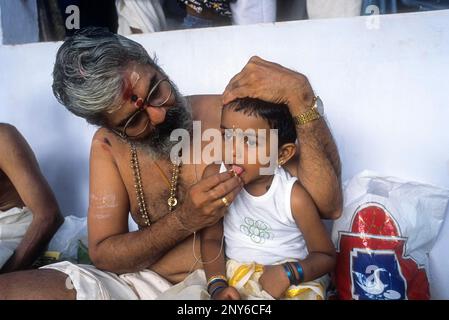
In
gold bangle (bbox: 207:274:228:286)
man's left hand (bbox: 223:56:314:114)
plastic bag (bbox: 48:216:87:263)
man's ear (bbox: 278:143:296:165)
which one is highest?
man's left hand (bbox: 223:56:314:114)

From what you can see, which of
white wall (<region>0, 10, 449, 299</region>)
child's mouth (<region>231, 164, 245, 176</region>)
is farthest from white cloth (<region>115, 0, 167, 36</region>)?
child's mouth (<region>231, 164, 245, 176</region>)

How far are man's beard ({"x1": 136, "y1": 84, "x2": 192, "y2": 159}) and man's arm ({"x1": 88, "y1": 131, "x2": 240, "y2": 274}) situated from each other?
0.11 metres

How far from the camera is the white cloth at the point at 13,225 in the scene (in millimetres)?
1483

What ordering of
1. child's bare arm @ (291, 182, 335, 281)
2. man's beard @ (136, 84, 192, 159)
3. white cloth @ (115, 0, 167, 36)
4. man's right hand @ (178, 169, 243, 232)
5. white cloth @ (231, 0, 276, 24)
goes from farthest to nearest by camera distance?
white cloth @ (115, 0, 167, 36), white cloth @ (231, 0, 276, 24), man's beard @ (136, 84, 192, 159), child's bare arm @ (291, 182, 335, 281), man's right hand @ (178, 169, 243, 232)

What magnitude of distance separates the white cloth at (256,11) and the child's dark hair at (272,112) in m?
0.45

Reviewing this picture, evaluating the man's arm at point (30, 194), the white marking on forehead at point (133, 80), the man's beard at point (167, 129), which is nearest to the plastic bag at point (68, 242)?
the man's arm at point (30, 194)

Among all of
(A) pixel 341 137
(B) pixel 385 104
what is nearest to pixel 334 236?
(A) pixel 341 137

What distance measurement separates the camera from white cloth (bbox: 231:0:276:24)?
1468 millimetres

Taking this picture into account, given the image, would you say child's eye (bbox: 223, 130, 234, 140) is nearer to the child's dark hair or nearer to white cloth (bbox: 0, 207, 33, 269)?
the child's dark hair

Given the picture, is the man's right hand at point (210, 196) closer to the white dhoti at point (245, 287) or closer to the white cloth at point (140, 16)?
the white dhoti at point (245, 287)

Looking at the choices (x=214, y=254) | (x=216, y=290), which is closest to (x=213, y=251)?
(x=214, y=254)

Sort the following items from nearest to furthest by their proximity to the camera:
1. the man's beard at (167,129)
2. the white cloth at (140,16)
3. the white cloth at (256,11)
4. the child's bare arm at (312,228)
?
the child's bare arm at (312,228)
the man's beard at (167,129)
the white cloth at (256,11)
the white cloth at (140,16)

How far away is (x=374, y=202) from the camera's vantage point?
4.22ft

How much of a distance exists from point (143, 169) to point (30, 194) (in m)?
0.46
